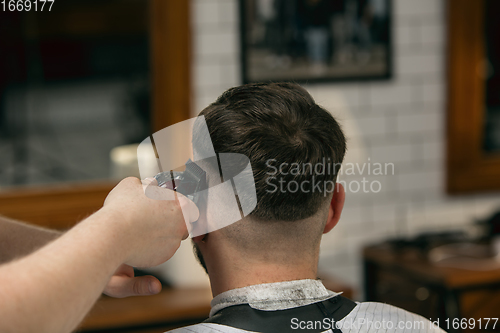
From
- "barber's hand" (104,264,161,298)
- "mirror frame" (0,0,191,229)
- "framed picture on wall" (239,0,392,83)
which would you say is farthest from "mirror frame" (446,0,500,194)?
"barber's hand" (104,264,161,298)

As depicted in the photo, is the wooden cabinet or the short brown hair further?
the wooden cabinet

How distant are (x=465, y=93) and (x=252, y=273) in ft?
8.86

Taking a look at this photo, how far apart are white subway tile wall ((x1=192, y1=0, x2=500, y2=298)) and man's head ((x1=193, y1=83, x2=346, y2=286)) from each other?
2.00 m

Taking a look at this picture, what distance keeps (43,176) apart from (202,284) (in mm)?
1085

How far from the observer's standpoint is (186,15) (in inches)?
109

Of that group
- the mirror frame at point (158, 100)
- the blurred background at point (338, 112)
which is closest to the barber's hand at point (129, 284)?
the blurred background at point (338, 112)

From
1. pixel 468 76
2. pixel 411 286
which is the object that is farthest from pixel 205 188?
pixel 468 76

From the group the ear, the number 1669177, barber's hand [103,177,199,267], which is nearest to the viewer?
barber's hand [103,177,199,267]

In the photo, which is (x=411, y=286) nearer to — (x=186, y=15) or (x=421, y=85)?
(x=421, y=85)

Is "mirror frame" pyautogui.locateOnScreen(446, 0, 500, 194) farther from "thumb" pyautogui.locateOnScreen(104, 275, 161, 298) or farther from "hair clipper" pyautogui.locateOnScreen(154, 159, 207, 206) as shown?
"thumb" pyautogui.locateOnScreen(104, 275, 161, 298)

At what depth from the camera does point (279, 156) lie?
95cm

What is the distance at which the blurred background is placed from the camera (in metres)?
2.63

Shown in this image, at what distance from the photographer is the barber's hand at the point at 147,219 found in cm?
73

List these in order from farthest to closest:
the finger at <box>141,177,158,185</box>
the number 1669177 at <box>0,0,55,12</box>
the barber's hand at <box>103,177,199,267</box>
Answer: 1. the number 1669177 at <box>0,0,55,12</box>
2. the finger at <box>141,177,158,185</box>
3. the barber's hand at <box>103,177,199,267</box>
